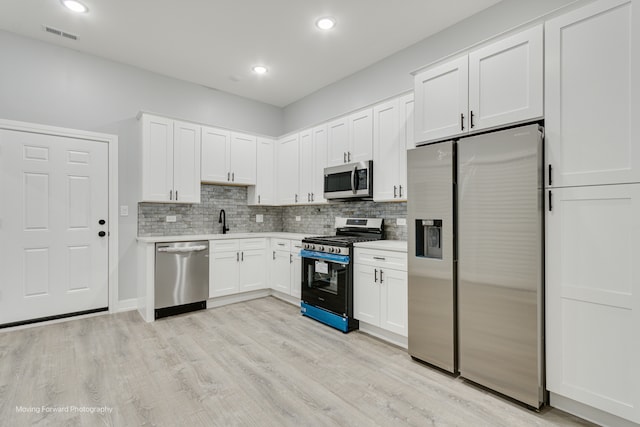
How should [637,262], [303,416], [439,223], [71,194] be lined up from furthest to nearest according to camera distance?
[71,194] → [439,223] → [303,416] → [637,262]

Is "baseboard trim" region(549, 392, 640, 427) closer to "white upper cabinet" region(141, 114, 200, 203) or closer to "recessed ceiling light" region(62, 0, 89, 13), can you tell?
"white upper cabinet" region(141, 114, 200, 203)

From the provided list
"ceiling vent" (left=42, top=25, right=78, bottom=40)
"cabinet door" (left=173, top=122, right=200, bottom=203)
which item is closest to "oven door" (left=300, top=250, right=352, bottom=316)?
"cabinet door" (left=173, top=122, right=200, bottom=203)

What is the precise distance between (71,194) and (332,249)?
3111mm

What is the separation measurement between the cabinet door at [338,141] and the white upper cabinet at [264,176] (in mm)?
1277

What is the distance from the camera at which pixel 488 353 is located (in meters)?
2.19

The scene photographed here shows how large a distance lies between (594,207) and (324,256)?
238 cm

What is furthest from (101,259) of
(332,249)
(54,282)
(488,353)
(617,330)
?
(617,330)

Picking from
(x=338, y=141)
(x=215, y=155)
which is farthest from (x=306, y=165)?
(x=215, y=155)

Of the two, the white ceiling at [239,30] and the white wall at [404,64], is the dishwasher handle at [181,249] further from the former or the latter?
the white wall at [404,64]

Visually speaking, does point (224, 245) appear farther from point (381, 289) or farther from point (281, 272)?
point (381, 289)

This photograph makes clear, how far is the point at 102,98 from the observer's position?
3.94 metres

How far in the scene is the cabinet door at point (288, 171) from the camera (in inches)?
186

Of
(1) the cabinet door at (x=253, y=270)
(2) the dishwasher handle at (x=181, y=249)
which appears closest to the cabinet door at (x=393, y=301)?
(1) the cabinet door at (x=253, y=270)

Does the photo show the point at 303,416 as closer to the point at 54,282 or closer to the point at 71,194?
the point at 54,282
